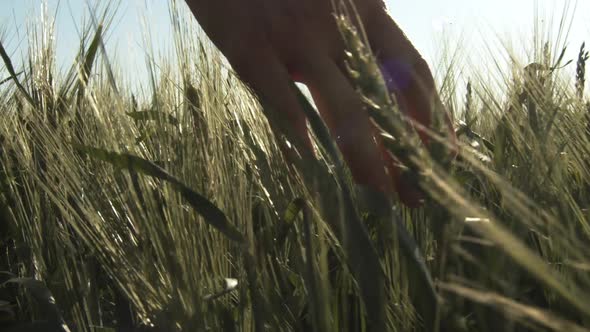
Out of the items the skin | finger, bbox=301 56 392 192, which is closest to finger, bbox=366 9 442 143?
the skin

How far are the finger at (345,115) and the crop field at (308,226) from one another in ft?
0.14

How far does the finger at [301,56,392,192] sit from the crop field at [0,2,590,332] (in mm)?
44

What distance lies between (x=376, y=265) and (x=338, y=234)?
65mm

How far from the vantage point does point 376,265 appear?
1.22 feet

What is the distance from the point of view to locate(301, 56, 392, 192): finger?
2.02ft

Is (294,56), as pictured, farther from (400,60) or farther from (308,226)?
(308,226)

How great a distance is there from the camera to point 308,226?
15.6 inches

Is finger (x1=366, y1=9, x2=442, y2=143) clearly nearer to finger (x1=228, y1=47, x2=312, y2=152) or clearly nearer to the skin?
the skin

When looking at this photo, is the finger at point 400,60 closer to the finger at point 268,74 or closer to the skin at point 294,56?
the skin at point 294,56

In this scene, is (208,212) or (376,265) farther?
(208,212)

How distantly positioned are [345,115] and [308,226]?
0.31 meters

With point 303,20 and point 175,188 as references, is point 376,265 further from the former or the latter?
Answer: point 303,20

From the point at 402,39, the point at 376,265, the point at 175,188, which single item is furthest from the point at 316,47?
the point at 376,265

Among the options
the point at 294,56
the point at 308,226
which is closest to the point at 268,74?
the point at 294,56
